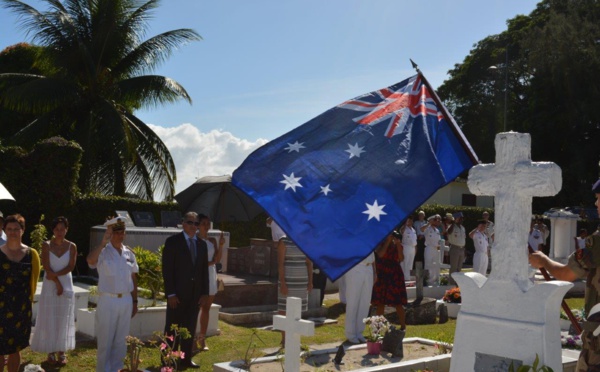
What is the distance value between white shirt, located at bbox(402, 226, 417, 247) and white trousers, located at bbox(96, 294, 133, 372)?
10.9 meters

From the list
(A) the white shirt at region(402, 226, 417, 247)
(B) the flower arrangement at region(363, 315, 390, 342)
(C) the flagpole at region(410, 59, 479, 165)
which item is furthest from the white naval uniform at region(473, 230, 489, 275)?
(C) the flagpole at region(410, 59, 479, 165)

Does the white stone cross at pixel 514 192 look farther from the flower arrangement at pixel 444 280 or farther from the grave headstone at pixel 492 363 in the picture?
the flower arrangement at pixel 444 280

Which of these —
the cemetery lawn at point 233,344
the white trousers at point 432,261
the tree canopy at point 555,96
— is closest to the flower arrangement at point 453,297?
the cemetery lawn at point 233,344

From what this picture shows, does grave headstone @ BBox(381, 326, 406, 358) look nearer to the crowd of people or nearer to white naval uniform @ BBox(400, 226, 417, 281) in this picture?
the crowd of people

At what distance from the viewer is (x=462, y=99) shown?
145 feet

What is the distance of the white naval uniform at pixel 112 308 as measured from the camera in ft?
25.0

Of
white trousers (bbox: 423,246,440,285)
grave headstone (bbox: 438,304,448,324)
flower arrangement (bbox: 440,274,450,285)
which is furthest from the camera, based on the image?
white trousers (bbox: 423,246,440,285)

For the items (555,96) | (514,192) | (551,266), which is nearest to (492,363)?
(551,266)

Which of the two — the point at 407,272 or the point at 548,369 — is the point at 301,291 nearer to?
the point at 548,369

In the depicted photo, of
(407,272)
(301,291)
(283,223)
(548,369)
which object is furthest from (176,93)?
(548,369)

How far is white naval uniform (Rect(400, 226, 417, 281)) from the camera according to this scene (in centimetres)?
1762

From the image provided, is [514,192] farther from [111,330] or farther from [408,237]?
[408,237]

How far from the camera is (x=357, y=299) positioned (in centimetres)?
1023

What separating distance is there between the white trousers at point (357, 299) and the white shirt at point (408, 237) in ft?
24.6
